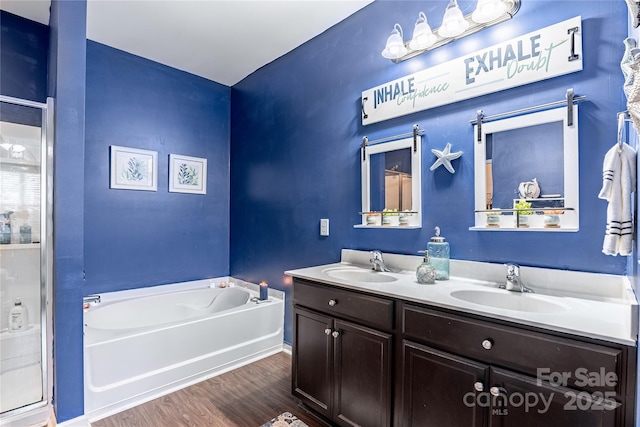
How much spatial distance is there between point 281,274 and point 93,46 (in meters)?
2.53

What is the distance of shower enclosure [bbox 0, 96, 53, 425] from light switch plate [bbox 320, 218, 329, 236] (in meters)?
1.71

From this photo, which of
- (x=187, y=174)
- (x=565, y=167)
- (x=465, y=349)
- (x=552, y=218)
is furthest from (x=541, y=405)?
(x=187, y=174)

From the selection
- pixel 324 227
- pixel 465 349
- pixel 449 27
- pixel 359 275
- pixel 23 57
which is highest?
pixel 23 57

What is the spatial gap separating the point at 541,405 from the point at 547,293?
0.55 meters

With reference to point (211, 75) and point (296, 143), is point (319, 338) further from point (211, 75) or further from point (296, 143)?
point (211, 75)

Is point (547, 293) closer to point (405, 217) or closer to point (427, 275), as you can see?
point (427, 275)

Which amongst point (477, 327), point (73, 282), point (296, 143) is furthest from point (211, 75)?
point (477, 327)

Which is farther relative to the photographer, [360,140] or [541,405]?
[360,140]

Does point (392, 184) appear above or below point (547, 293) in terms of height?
above

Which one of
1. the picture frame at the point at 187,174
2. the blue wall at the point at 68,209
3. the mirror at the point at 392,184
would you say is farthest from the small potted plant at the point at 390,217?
the picture frame at the point at 187,174

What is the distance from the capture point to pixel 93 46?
267 cm

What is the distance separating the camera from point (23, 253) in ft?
7.12

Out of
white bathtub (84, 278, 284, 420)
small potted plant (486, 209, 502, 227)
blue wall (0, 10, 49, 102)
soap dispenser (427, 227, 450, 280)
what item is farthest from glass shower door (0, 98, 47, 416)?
small potted plant (486, 209, 502, 227)

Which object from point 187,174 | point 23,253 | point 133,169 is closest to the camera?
point 23,253
